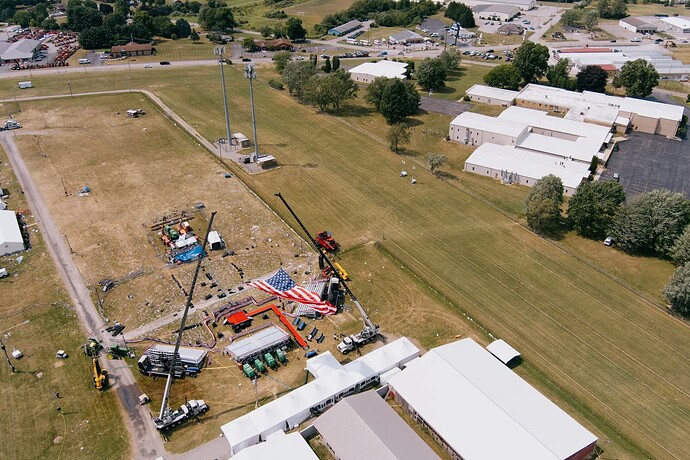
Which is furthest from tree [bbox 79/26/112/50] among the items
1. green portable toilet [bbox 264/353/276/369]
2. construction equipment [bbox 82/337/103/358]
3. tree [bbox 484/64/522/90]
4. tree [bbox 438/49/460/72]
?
green portable toilet [bbox 264/353/276/369]

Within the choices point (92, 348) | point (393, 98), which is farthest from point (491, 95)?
point (92, 348)

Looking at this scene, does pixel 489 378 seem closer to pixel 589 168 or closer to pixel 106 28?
pixel 589 168

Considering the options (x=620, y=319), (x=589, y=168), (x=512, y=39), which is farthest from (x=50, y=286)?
(x=512, y=39)

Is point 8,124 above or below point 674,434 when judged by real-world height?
above

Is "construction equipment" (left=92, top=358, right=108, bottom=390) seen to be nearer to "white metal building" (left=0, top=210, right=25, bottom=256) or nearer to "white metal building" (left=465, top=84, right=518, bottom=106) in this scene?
"white metal building" (left=0, top=210, right=25, bottom=256)

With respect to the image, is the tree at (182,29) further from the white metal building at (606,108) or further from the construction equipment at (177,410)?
the construction equipment at (177,410)

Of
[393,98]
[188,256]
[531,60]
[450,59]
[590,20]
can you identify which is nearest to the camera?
[188,256]

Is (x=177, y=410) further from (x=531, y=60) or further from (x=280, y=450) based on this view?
(x=531, y=60)

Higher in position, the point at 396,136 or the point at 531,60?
the point at 531,60
